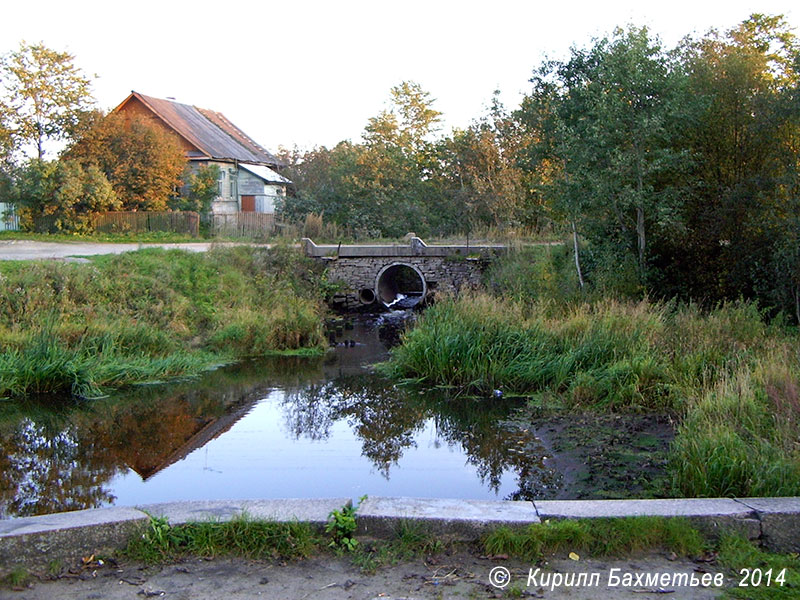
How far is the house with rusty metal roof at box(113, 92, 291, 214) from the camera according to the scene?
125 feet

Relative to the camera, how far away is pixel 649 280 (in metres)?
14.8

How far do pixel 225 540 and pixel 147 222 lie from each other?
27.3 m

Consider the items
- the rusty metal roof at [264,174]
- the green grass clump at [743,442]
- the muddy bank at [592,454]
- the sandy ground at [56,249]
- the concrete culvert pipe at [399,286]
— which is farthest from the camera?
the rusty metal roof at [264,174]

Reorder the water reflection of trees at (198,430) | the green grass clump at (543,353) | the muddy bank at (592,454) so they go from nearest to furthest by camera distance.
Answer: the muddy bank at (592,454) < the water reflection of trees at (198,430) < the green grass clump at (543,353)

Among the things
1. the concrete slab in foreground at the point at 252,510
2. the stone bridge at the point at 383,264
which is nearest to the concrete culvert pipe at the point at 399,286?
the stone bridge at the point at 383,264

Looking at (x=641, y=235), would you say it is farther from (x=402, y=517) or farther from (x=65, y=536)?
(x=65, y=536)

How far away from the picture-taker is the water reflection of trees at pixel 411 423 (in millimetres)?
7668

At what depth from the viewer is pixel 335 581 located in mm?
3971

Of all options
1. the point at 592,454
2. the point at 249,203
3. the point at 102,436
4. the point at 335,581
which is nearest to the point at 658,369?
the point at 592,454

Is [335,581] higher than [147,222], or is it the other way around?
[147,222]

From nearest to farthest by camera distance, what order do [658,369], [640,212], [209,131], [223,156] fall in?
[658,369]
[640,212]
[223,156]
[209,131]

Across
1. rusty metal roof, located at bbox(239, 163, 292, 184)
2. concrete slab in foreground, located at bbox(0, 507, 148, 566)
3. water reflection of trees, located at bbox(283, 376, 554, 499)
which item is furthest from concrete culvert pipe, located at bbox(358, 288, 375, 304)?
concrete slab in foreground, located at bbox(0, 507, 148, 566)

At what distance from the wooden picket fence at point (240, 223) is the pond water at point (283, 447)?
17832 millimetres

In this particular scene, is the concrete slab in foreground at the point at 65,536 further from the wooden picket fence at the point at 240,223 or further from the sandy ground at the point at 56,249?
the wooden picket fence at the point at 240,223
